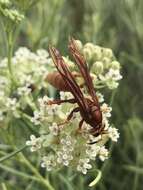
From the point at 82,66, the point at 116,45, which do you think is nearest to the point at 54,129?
the point at 82,66

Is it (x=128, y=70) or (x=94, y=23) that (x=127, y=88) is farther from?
(x=94, y=23)

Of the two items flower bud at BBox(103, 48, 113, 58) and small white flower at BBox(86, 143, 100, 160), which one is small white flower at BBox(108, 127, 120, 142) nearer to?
small white flower at BBox(86, 143, 100, 160)

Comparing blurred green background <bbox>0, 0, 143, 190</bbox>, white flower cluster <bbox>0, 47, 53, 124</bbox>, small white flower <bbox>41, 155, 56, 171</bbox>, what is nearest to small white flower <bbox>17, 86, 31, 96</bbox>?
white flower cluster <bbox>0, 47, 53, 124</bbox>

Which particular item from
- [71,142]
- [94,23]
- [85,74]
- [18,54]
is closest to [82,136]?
[71,142]

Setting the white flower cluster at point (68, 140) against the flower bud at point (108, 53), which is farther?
the flower bud at point (108, 53)

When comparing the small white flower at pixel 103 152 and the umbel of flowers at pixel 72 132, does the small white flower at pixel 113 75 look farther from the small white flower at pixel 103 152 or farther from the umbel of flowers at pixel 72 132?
the small white flower at pixel 103 152

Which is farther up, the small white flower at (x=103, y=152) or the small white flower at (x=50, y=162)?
the small white flower at (x=103, y=152)

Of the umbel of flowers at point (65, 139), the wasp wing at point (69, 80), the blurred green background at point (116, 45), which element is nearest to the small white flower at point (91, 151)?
the umbel of flowers at point (65, 139)
